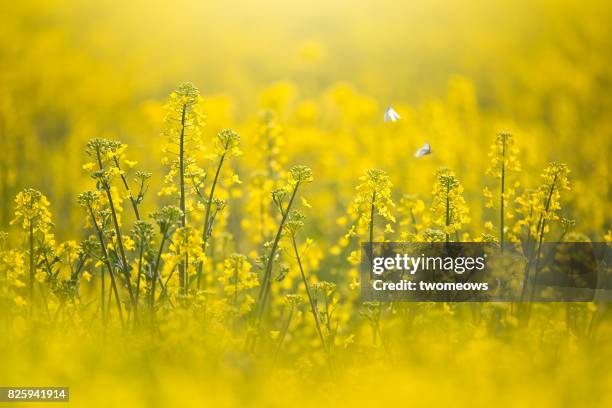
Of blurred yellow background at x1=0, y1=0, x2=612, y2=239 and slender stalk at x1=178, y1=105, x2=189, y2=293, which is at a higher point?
blurred yellow background at x1=0, y1=0, x2=612, y2=239

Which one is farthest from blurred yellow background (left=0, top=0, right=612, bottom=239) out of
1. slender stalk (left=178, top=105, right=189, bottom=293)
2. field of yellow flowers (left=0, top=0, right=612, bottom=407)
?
slender stalk (left=178, top=105, right=189, bottom=293)

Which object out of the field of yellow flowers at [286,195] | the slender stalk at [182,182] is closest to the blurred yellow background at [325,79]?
the field of yellow flowers at [286,195]

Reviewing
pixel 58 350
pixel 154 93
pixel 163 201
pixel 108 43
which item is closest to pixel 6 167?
pixel 163 201

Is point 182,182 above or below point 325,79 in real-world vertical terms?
below

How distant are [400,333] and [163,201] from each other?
11.6 ft

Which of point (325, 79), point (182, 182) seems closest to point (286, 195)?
point (182, 182)

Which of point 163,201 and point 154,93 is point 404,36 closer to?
point 154,93

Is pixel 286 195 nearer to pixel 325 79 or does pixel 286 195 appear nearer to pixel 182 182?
pixel 182 182

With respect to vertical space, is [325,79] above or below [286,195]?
above

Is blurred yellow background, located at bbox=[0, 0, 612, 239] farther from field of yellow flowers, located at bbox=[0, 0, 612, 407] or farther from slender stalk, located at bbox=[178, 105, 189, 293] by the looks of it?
slender stalk, located at bbox=[178, 105, 189, 293]

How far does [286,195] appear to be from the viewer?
3053 mm

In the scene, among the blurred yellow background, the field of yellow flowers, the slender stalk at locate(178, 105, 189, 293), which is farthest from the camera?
the blurred yellow background

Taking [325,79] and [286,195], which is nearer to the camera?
[286,195]

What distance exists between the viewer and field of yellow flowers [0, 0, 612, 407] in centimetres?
258
